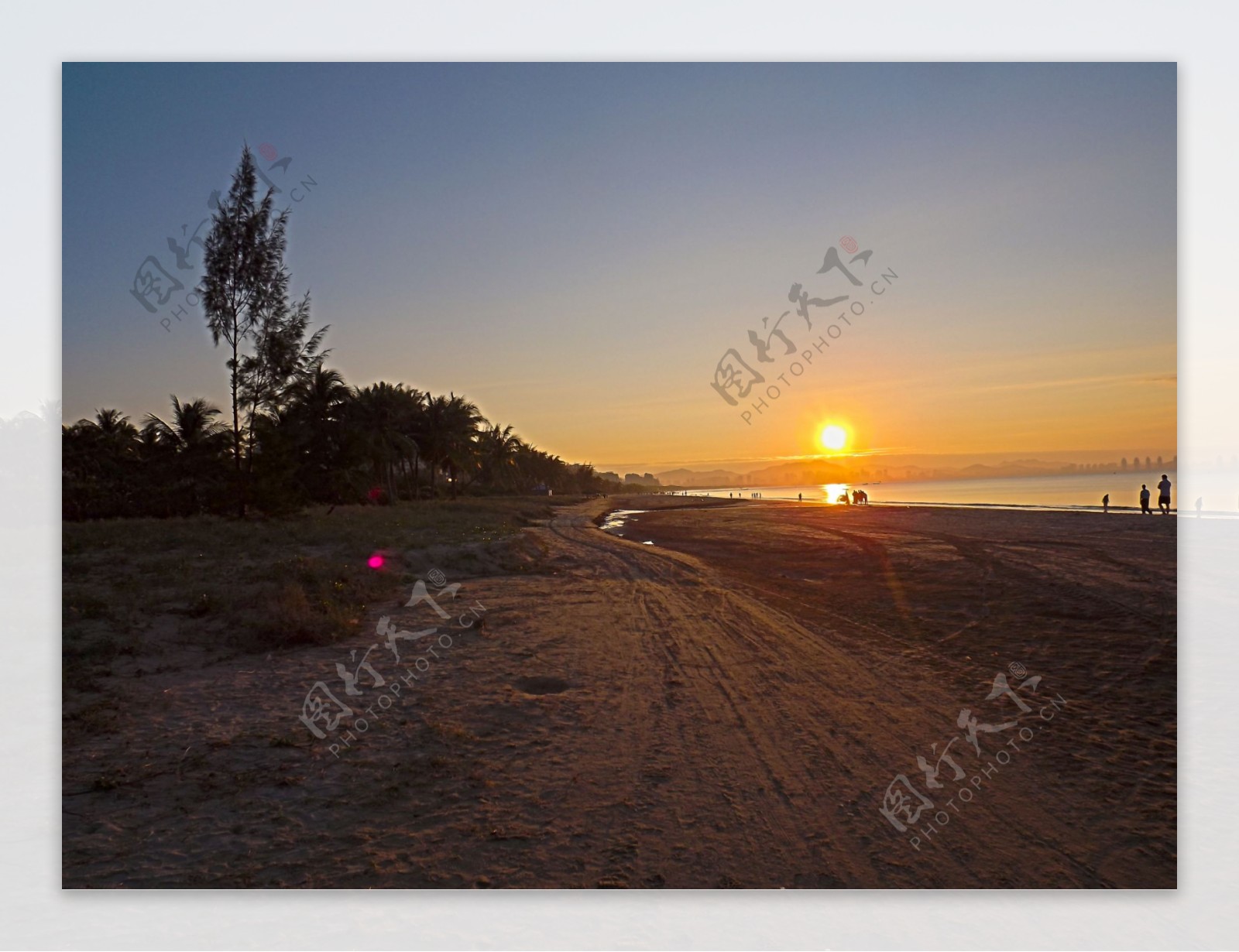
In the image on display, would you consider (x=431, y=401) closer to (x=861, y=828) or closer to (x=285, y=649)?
(x=285, y=649)

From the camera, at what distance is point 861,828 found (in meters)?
4.81

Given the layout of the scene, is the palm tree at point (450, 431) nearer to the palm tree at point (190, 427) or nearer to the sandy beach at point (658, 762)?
the palm tree at point (190, 427)

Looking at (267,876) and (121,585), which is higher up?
(121,585)

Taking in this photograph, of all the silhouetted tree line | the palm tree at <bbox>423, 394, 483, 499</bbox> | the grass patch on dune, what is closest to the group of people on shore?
the grass patch on dune

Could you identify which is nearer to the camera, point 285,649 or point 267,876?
point 267,876

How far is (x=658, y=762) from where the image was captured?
5809 millimetres

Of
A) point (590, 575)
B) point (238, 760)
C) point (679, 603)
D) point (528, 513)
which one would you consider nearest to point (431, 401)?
point (528, 513)

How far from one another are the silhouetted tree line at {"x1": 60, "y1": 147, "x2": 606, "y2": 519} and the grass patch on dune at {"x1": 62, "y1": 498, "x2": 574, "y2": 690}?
1398mm

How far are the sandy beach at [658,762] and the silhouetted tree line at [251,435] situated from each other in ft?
18.6

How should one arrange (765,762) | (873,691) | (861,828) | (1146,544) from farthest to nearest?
1. (1146,544)
2. (873,691)
3. (765,762)
4. (861,828)

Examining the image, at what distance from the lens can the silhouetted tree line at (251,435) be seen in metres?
17.9

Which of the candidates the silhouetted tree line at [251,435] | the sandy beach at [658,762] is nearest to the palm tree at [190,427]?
the silhouetted tree line at [251,435]

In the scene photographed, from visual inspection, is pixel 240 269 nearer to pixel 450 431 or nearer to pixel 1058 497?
pixel 450 431

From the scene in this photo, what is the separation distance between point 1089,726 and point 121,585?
13.6 metres
